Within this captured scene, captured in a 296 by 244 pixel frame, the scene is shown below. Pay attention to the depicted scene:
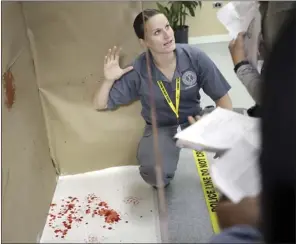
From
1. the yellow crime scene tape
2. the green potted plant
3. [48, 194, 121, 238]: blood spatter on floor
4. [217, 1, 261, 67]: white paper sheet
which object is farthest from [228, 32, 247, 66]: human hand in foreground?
[48, 194, 121, 238]: blood spatter on floor

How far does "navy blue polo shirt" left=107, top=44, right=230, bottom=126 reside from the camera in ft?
3.21

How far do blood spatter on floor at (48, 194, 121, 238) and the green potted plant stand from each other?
0.46 m

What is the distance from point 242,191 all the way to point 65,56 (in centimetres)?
67

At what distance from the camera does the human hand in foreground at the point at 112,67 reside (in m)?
1.02

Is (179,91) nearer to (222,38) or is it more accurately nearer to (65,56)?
(222,38)

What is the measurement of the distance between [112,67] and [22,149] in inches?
12.1

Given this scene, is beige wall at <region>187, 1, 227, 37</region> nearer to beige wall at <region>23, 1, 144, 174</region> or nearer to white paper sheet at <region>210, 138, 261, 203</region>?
beige wall at <region>23, 1, 144, 174</region>

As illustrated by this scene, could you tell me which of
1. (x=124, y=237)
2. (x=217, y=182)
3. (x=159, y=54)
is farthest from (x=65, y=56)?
(x=217, y=182)

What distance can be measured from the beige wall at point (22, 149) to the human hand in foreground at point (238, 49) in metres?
0.50

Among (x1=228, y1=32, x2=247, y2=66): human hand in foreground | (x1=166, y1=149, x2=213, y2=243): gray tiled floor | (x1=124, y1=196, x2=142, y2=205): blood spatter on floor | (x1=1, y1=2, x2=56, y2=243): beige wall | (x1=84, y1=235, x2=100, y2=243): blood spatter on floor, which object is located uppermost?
(x1=228, y1=32, x2=247, y2=66): human hand in foreground

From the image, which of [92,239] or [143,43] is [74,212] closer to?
[92,239]

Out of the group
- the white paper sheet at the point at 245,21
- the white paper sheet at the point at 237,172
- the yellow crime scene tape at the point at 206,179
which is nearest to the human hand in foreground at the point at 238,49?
the white paper sheet at the point at 245,21

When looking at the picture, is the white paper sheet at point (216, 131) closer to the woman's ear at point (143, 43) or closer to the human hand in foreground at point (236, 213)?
the human hand in foreground at point (236, 213)

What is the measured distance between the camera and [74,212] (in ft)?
3.30
